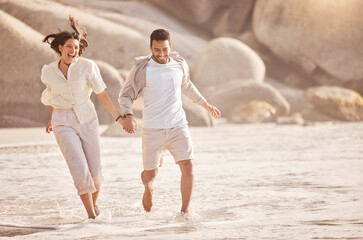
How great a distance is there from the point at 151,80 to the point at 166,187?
6.09 ft

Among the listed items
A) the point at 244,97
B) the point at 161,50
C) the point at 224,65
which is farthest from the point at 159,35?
the point at 224,65

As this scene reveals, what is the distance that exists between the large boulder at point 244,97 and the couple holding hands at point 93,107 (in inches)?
437

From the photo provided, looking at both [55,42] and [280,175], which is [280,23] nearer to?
[280,175]

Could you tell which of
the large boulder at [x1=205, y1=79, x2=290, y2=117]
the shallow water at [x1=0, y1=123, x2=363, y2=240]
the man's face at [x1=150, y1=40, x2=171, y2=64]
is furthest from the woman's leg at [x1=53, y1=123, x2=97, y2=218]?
the large boulder at [x1=205, y1=79, x2=290, y2=117]

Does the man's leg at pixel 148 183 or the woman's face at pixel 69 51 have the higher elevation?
the woman's face at pixel 69 51

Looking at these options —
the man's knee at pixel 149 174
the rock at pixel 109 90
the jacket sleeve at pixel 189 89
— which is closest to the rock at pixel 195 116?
the rock at pixel 109 90

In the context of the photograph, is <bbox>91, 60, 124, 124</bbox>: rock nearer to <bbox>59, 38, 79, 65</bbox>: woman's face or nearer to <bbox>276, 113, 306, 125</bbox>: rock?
<bbox>276, 113, 306, 125</bbox>: rock

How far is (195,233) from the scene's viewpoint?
436cm

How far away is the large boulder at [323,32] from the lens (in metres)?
19.8

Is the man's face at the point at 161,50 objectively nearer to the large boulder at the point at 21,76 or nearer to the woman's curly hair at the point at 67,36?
the woman's curly hair at the point at 67,36

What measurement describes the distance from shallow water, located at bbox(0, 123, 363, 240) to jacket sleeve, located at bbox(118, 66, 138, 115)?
0.73m

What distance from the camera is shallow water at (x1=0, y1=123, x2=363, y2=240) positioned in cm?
448

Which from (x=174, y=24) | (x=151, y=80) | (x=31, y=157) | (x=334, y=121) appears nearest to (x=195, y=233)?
(x=151, y=80)

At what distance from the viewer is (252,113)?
15.0 metres
